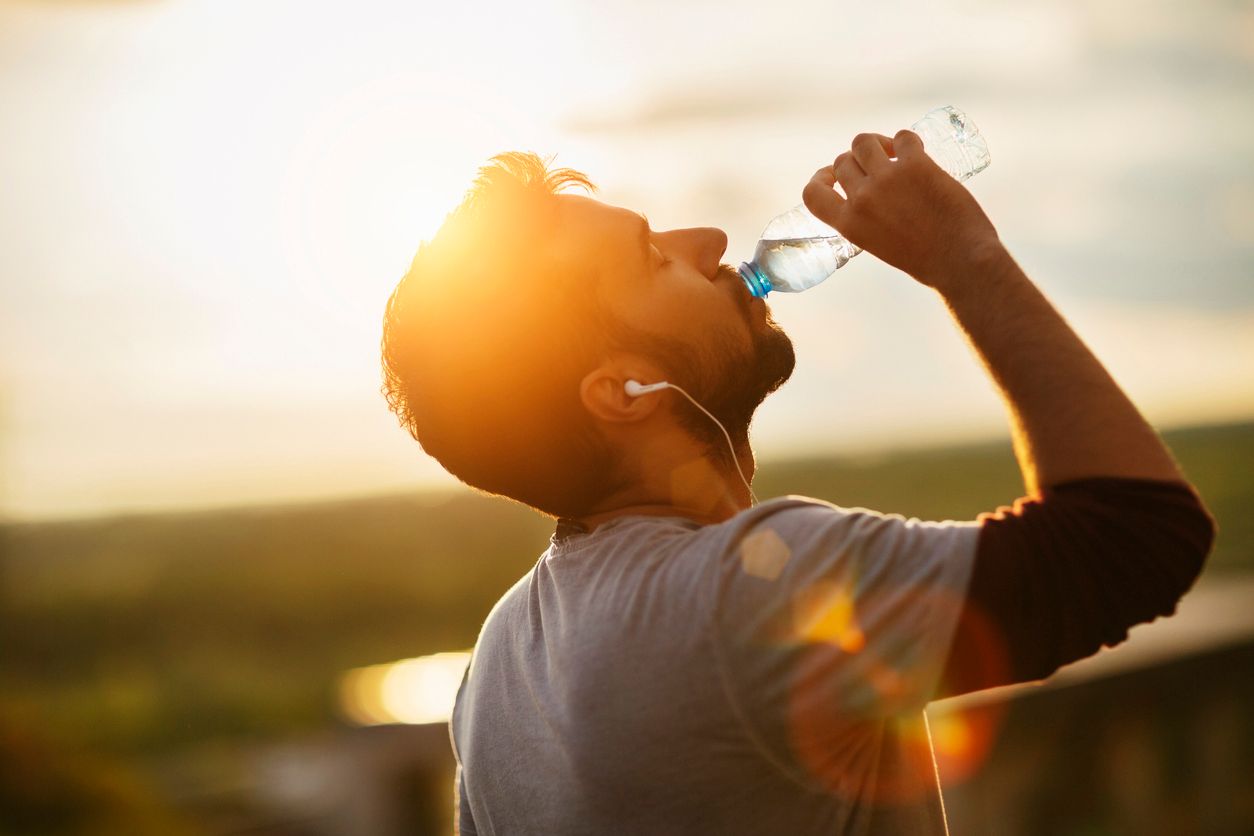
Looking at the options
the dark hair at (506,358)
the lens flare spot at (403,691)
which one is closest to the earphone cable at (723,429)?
the dark hair at (506,358)

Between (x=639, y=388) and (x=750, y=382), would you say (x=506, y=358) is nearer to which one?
(x=639, y=388)

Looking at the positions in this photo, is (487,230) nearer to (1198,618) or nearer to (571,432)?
(571,432)

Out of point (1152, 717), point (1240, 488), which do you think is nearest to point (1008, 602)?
point (1152, 717)

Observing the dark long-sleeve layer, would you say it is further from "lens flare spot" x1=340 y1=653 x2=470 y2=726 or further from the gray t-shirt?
"lens flare spot" x1=340 y1=653 x2=470 y2=726

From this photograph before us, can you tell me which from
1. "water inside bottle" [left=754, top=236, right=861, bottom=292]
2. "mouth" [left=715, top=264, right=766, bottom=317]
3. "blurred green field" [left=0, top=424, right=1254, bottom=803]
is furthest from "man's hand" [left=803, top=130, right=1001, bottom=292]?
"blurred green field" [left=0, top=424, right=1254, bottom=803]

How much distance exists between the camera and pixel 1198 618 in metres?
4.98

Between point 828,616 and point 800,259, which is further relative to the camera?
point 800,259

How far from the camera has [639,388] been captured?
1493 mm

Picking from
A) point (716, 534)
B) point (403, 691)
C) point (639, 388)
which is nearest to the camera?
point (716, 534)

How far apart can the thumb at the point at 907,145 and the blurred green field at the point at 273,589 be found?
56.0 ft

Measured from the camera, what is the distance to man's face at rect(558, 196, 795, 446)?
155 cm

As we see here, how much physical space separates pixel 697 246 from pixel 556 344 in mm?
287

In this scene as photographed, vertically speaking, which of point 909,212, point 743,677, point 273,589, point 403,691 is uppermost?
point 909,212

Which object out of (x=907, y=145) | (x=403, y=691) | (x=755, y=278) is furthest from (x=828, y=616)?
(x=403, y=691)
